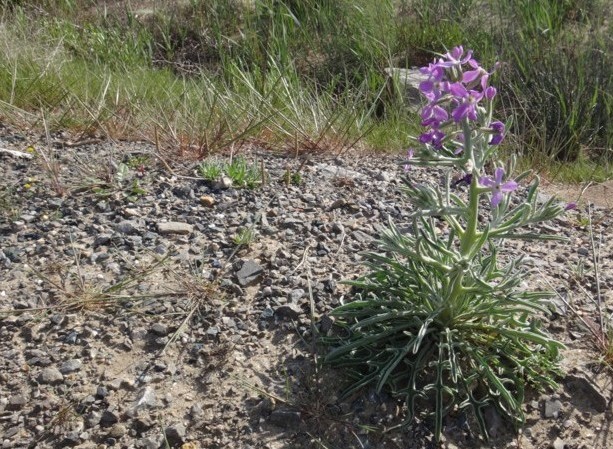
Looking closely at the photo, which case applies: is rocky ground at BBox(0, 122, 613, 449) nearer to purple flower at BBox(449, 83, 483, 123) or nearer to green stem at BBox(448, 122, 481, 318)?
green stem at BBox(448, 122, 481, 318)

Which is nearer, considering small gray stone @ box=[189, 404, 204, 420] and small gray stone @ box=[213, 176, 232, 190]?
small gray stone @ box=[189, 404, 204, 420]

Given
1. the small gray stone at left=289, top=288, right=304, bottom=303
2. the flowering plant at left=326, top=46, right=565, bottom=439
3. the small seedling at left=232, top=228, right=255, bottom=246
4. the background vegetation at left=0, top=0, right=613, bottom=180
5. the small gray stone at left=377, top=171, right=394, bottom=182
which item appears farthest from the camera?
the background vegetation at left=0, top=0, right=613, bottom=180

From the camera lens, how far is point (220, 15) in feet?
23.9

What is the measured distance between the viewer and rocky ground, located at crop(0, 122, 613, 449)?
7.52 feet

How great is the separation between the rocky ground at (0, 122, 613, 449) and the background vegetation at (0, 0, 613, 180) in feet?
1.96

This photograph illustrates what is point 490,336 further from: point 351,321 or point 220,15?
point 220,15

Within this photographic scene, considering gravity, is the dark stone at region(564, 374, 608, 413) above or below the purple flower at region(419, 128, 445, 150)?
below

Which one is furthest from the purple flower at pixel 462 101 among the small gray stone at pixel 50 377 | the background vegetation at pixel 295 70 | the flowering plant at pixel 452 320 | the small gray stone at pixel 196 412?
the background vegetation at pixel 295 70

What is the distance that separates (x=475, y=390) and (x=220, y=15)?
5710 mm

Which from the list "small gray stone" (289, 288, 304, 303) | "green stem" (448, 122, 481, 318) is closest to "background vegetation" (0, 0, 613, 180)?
"small gray stone" (289, 288, 304, 303)

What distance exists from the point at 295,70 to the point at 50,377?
3.89 meters

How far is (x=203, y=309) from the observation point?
264cm

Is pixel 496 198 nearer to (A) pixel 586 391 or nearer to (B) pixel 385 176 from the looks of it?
(A) pixel 586 391

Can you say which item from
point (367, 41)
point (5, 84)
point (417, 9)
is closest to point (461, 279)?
point (5, 84)
